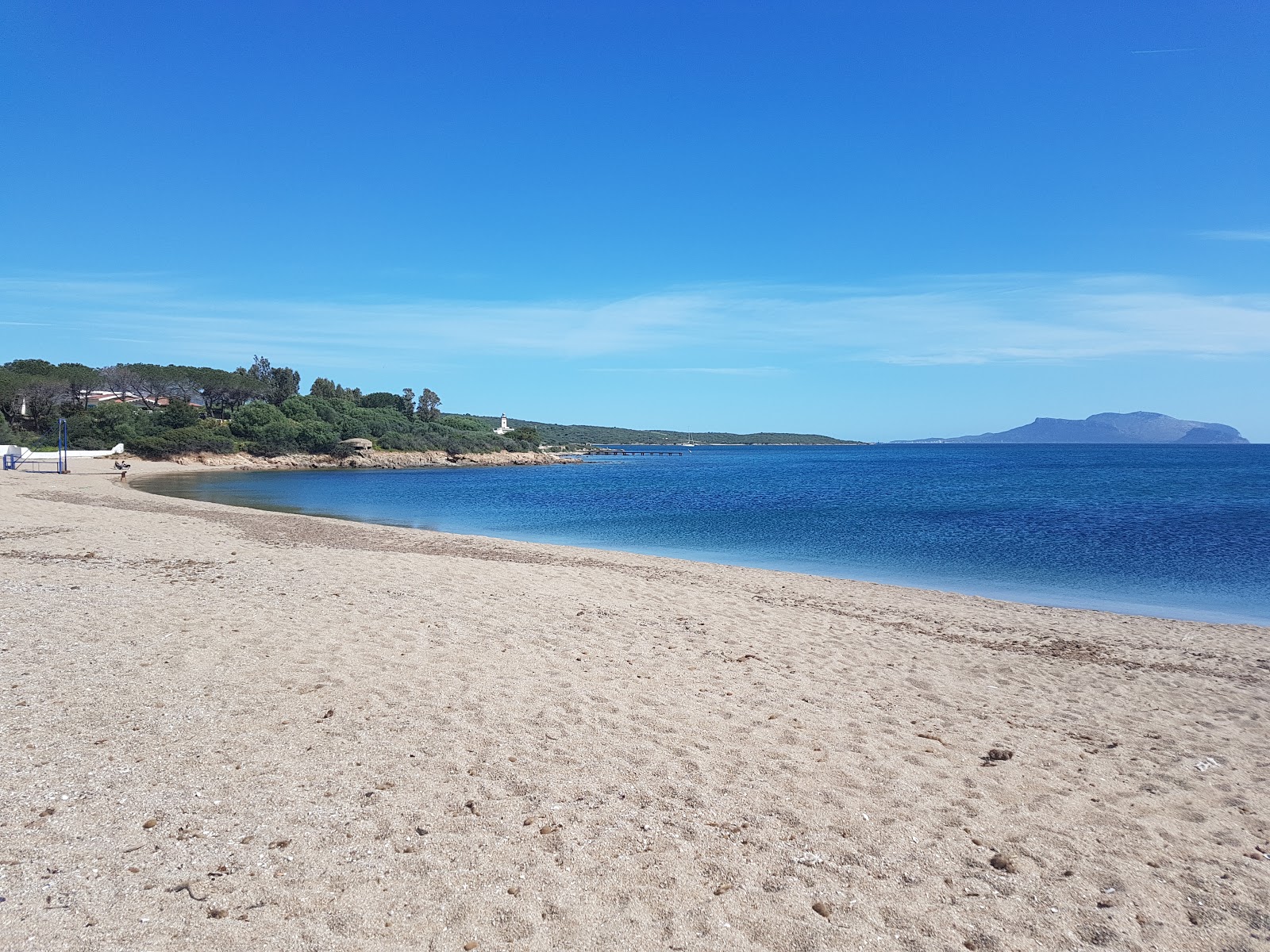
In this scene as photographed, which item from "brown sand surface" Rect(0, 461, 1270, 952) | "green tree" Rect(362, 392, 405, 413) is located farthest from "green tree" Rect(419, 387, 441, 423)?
"brown sand surface" Rect(0, 461, 1270, 952)

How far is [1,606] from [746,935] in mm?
9954

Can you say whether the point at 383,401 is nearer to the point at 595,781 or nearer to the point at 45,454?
the point at 45,454

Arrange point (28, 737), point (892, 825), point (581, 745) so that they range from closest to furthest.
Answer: point (892, 825) < point (28, 737) < point (581, 745)

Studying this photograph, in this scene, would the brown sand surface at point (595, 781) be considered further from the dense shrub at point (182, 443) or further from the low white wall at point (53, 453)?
the dense shrub at point (182, 443)

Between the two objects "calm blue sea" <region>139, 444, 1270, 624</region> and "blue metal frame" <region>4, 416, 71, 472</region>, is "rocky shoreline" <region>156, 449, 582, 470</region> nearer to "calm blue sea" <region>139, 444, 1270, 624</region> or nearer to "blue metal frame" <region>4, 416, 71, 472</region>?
"calm blue sea" <region>139, 444, 1270, 624</region>

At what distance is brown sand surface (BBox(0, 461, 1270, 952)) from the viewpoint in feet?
12.6

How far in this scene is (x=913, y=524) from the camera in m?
30.0

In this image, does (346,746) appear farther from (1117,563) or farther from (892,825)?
(1117,563)

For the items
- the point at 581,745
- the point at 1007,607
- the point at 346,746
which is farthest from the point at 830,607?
the point at 346,746

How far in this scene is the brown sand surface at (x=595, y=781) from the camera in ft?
12.6

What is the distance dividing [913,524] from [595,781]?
27.0m

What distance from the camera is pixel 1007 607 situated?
46.3 ft

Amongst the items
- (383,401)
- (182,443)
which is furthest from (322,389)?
(182,443)

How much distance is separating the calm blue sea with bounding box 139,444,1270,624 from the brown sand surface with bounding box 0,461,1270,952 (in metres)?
7.39
